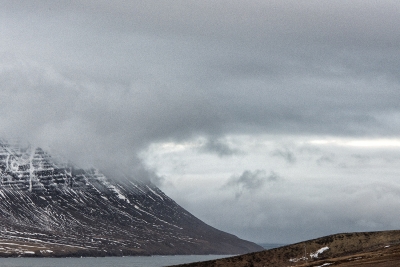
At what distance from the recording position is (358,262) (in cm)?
15650

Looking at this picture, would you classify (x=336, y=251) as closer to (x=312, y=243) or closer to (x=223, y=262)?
(x=312, y=243)

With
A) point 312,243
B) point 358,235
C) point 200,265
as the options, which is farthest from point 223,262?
point 358,235

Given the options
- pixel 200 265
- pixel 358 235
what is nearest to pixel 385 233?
pixel 358 235

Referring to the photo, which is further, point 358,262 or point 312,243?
point 312,243

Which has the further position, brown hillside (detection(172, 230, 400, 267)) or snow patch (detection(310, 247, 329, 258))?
snow patch (detection(310, 247, 329, 258))

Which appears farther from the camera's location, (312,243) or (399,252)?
(312,243)

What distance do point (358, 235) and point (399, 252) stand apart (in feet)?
115

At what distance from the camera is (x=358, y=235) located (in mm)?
196625

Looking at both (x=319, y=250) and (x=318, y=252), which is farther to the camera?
(x=319, y=250)

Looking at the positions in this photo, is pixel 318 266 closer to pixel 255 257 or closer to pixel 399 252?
pixel 399 252

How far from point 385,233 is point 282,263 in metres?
29.8

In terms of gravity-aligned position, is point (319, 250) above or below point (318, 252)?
above

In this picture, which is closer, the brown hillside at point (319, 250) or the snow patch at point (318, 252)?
the brown hillside at point (319, 250)

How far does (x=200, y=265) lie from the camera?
608 feet
